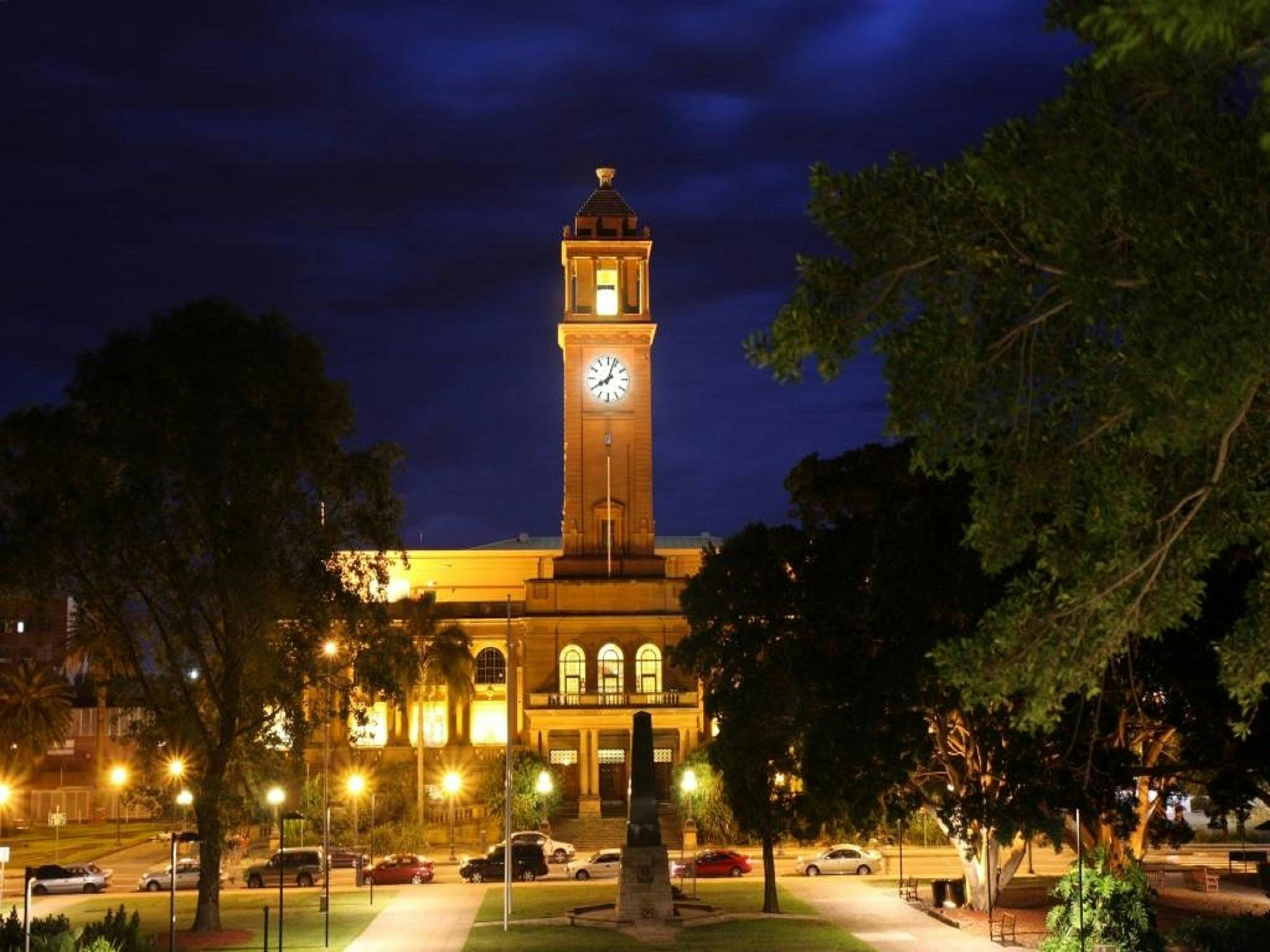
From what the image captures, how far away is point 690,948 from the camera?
43375mm

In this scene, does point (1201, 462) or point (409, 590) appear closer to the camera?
point (1201, 462)

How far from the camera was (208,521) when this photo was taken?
49375 mm

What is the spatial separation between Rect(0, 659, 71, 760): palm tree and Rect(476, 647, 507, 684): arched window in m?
23.5

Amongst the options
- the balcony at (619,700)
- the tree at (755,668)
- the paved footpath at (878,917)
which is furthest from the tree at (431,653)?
the tree at (755,668)

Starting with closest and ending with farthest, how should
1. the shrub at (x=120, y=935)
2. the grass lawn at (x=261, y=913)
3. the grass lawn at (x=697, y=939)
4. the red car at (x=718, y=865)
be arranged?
the shrub at (x=120, y=935), the grass lawn at (x=697, y=939), the grass lawn at (x=261, y=913), the red car at (x=718, y=865)

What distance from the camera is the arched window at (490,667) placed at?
350 ft

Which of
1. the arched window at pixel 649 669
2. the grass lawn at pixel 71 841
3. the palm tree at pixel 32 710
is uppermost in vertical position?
the arched window at pixel 649 669

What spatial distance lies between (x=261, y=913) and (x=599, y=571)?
50576 millimetres

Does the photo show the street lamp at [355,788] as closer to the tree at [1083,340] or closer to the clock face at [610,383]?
the clock face at [610,383]

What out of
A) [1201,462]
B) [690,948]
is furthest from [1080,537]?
[690,948]

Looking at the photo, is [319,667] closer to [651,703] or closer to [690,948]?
[690,948]

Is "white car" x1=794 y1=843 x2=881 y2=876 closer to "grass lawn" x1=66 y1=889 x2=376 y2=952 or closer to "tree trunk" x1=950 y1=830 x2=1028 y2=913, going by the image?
"tree trunk" x1=950 y1=830 x2=1028 y2=913

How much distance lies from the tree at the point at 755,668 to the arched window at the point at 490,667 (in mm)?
51947

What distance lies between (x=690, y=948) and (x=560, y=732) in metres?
57.6
